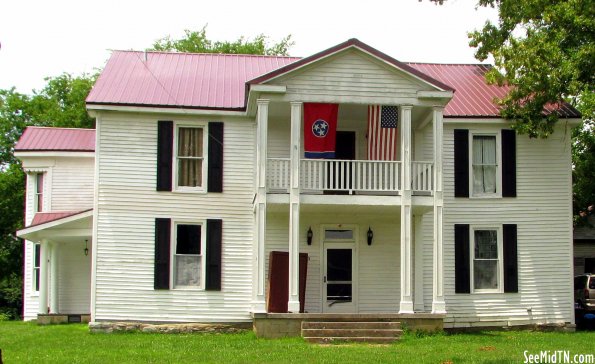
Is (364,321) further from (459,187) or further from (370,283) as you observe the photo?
(459,187)

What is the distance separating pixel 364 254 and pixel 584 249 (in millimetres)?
17022

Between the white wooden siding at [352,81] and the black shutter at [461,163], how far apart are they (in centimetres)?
293

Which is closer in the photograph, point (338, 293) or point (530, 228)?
point (338, 293)

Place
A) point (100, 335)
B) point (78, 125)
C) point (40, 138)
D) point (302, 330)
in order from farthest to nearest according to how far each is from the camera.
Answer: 1. point (78, 125)
2. point (40, 138)
3. point (100, 335)
4. point (302, 330)

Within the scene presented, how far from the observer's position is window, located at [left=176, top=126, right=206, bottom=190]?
21.7m

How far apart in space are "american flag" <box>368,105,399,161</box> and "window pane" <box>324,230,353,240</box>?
104 inches

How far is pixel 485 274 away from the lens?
22438 millimetres

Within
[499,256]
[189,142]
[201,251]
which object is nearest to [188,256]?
[201,251]

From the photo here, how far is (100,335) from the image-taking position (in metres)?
20.2

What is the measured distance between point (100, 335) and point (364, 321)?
662 cm

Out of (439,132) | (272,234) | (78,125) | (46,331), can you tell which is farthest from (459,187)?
(78,125)

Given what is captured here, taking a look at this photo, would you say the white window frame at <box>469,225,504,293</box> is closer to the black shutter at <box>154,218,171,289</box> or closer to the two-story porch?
the two-story porch

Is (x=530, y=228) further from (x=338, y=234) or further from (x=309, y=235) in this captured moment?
(x=309, y=235)

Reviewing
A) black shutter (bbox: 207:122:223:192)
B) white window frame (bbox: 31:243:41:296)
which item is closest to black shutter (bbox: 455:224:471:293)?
black shutter (bbox: 207:122:223:192)
